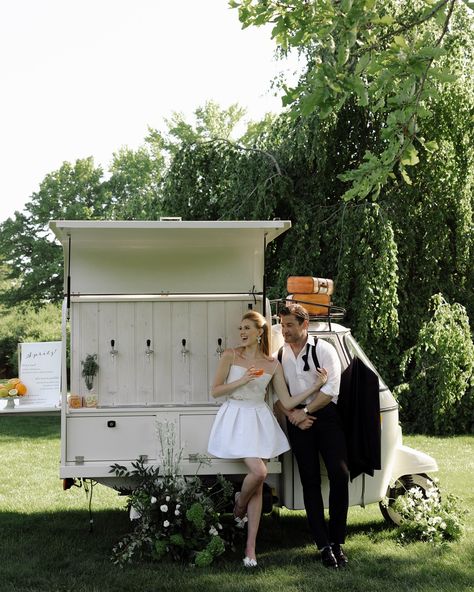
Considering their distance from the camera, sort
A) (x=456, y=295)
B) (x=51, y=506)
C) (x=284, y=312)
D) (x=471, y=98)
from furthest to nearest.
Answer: (x=456, y=295) → (x=471, y=98) → (x=51, y=506) → (x=284, y=312)

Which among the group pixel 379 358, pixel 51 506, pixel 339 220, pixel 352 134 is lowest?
pixel 51 506

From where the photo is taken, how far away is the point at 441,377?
551 inches

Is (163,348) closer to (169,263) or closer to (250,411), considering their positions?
(169,263)

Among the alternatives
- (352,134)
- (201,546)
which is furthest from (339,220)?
(201,546)

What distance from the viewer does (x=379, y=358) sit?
14.2 m

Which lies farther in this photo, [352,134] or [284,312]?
[352,134]

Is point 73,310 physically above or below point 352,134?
below

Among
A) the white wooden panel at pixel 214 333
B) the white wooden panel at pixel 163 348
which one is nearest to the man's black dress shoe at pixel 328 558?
the white wooden panel at pixel 214 333

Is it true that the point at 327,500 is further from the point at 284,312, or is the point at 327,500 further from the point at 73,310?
the point at 73,310

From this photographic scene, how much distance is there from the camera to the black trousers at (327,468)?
246 inches

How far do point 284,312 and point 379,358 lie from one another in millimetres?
8066

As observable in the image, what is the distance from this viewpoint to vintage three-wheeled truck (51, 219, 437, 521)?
6492 mm

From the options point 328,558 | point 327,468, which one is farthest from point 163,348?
point 328,558

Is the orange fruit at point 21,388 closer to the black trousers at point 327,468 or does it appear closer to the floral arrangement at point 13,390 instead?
the floral arrangement at point 13,390
